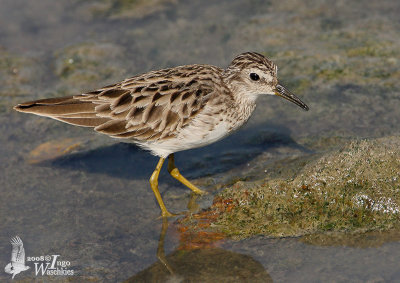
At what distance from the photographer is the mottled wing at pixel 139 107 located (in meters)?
8.54

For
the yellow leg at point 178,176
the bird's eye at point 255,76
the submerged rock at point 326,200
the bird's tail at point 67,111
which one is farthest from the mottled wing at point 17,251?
the bird's eye at point 255,76

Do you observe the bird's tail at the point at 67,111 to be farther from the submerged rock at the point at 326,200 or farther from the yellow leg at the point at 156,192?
the submerged rock at the point at 326,200

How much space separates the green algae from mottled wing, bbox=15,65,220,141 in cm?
149

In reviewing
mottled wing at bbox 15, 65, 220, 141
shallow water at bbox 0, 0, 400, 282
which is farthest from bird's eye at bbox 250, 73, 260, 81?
shallow water at bbox 0, 0, 400, 282

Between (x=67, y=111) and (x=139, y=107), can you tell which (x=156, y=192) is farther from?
(x=67, y=111)

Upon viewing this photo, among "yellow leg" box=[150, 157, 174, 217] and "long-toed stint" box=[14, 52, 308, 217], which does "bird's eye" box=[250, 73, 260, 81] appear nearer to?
"long-toed stint" box=[14, 52, 308, 217]

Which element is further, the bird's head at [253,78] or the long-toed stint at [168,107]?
the bird's head at [253,78]

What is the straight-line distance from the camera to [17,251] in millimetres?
Answer: 7730

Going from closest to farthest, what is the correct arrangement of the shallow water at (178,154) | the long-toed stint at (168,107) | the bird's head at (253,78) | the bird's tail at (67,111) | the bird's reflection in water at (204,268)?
the bird's reflection in water at (204,268)
the shallow water at (178,154)
the long-toed stint at (168,107)
the bird's tail at (67,111)
the bird's head at (253,78)

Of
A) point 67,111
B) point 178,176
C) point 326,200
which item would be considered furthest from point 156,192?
point 326,200

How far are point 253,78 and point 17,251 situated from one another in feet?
14.1

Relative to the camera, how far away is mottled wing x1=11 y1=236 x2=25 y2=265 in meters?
7.57

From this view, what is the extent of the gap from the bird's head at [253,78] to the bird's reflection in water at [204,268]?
2680mm

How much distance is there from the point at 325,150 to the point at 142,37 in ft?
18.5
